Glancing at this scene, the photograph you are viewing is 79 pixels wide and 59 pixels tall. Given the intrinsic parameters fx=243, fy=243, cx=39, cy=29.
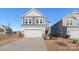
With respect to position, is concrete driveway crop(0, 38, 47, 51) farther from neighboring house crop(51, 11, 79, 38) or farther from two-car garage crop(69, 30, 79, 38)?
two-car garage crop(69, 30, 79, 38)

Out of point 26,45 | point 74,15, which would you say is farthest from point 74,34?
point 26,45

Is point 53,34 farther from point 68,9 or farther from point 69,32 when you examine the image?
point 68,9

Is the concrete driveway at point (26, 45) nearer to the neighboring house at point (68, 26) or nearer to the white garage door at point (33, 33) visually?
the white garage door at point (33, 33)

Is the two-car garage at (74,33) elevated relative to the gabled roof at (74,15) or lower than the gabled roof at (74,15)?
lower

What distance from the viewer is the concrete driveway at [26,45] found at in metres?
13.5

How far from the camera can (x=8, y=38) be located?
567 inches

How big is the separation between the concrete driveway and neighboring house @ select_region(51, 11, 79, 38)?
1137mm

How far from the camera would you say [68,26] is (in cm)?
1452

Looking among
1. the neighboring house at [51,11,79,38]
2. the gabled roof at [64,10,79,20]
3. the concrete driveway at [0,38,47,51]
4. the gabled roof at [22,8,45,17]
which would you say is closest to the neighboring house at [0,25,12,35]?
the concrete driveway at [0,38,47,51]

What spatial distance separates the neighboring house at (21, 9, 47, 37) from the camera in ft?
46.6

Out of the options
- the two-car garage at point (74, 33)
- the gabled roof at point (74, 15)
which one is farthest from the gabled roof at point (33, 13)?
the two-car garage at point (74, 33)

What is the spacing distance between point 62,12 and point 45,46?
2.15 m

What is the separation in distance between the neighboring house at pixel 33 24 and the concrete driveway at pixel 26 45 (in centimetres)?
45
